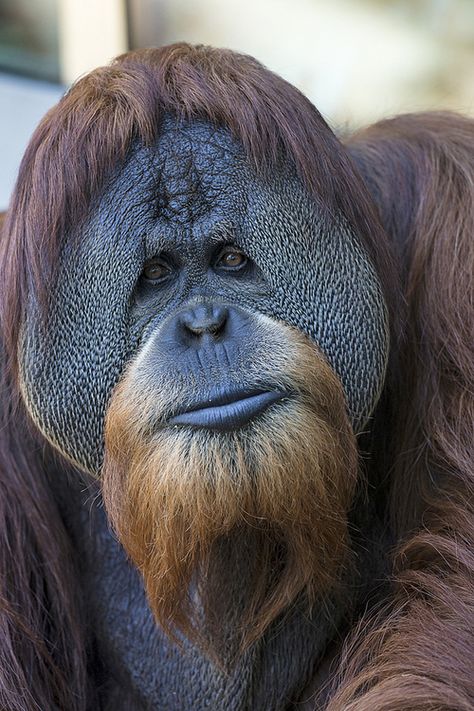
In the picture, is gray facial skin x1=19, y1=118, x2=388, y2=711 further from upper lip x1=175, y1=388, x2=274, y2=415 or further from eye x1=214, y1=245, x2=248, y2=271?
upper lip x1=175, y1=388, x2=274, y2=415

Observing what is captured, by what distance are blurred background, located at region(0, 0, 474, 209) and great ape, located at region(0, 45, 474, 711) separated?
2.26 metres

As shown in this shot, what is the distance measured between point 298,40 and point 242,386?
2.97 metres

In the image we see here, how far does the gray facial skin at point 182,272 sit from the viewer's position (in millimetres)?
1435

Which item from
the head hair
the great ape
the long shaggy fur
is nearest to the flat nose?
the great ape

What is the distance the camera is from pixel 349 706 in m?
1.38

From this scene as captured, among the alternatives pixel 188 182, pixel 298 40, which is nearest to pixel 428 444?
pixel 188 182

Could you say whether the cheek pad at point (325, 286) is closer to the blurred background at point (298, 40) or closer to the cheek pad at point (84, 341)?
the cheek pad at point (84, 341)

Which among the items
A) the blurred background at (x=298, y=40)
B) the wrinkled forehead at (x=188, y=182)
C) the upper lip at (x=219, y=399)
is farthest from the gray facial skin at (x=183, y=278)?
the blurred background at (x=298, y=40)

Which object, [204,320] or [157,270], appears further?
[157,270]

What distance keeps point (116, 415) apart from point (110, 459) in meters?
0.07

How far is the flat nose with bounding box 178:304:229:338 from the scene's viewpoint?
52.9 inches

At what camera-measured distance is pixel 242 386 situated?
1325 millimetres

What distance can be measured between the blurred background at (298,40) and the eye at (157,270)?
7.84 ft

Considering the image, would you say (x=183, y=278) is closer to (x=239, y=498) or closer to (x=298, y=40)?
(x=239, y=498)
